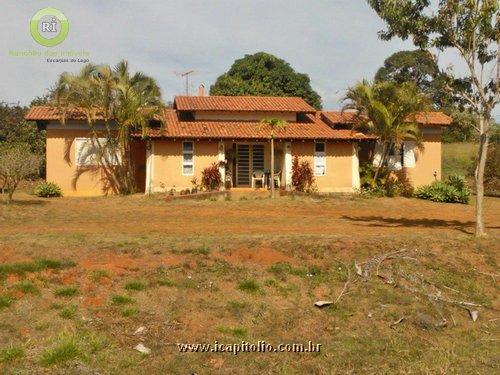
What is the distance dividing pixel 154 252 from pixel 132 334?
290 cm

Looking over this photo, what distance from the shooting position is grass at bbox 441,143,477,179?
34103 mm

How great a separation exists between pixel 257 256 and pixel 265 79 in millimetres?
30965

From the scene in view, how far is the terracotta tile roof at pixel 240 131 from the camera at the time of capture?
2266 centimetres

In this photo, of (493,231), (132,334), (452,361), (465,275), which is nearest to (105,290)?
(132,334)

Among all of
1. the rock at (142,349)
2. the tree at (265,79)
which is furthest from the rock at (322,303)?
the tree at (265,79)

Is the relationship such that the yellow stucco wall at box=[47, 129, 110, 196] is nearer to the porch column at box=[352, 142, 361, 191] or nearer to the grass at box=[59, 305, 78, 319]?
the porch column at box=[352, 142, 361, 191]

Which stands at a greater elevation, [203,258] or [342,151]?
[342,151]

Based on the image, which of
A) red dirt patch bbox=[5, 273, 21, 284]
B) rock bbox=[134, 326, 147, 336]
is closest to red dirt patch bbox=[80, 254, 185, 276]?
red dirt patch bbox=[5, 273, 21, 284]

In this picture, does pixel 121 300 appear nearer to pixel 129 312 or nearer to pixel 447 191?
pixel 129 312

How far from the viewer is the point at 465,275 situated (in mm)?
10172

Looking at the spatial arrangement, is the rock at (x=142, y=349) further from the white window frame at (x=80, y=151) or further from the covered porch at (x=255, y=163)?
the white window frame at (x=80, y=151)

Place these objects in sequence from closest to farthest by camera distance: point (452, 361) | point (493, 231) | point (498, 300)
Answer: point (452, 361) < point (498, 300) < point (493, 231)

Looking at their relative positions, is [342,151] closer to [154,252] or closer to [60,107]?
[60,107]

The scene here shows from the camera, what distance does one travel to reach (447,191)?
2266cm
